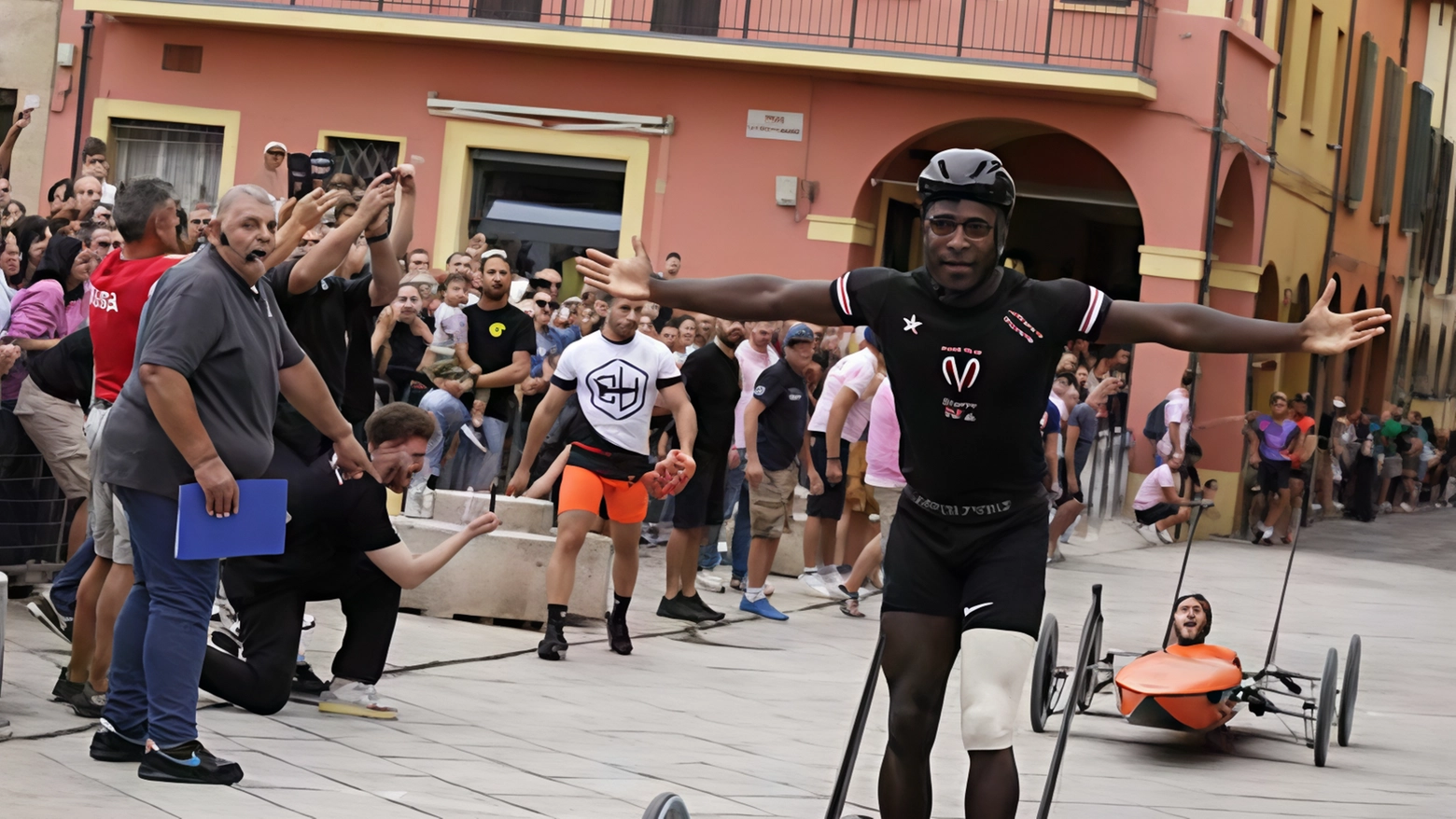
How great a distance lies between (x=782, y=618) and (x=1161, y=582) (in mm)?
6583

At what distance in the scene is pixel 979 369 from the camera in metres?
5.39

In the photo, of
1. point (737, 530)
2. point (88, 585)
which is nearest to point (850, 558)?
point (737, 530)

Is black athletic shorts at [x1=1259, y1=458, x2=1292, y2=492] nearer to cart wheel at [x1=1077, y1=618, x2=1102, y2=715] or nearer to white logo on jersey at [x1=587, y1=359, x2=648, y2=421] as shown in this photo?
cart wheel at [x1=1077, y1=618, x2=1102, y2=715]

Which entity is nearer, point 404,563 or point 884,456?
point 404,563

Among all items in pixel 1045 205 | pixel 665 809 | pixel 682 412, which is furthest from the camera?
pixel 1045 205

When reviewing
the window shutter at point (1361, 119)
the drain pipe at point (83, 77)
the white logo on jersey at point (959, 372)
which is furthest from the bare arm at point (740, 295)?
the window shutter at point (1361, 119)

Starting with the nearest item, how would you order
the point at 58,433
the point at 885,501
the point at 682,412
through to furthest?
the point at 58,433 → the point at 682,412 → the point at 885,501

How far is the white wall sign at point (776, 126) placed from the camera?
23703 mm

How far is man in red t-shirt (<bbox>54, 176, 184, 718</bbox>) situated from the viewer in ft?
23.9

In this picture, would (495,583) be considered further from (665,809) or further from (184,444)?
(665,809)

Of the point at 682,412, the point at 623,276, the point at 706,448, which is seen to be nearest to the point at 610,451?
the point at 682,412

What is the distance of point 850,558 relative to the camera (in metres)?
15.1

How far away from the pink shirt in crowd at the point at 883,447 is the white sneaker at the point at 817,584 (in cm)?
151

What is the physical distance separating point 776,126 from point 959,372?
61.1 ft
